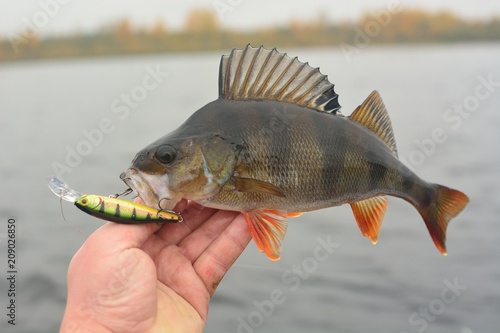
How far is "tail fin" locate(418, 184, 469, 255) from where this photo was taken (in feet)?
9.75

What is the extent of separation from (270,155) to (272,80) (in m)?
0.43

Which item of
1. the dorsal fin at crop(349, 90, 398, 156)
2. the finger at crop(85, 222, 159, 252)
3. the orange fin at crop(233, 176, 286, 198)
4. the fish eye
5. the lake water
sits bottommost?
the lake water

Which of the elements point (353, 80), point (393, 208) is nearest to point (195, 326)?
point (393, 208)

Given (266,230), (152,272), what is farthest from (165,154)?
(266,230)

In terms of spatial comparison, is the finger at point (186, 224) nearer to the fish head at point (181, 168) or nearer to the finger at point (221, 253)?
the finger at point (221, 253)

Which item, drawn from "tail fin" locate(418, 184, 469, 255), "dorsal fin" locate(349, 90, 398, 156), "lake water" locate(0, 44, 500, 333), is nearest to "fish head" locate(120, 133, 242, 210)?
"dorsal fin" locate(349, 90, 398, 156)

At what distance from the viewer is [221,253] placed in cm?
287

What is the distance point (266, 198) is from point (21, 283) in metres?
5.69

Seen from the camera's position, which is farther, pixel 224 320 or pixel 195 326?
pixel 224 320

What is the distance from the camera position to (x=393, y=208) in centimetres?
887

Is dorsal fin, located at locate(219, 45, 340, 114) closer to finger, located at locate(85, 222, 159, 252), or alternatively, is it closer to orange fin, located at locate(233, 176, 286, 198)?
orange fin, located at locate(233, 176, 286, 198)

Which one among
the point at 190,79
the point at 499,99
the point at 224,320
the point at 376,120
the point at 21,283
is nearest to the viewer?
the point at 376,120

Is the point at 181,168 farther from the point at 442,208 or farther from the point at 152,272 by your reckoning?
the point at 442,208

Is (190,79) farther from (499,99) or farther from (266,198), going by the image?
(266,198)
